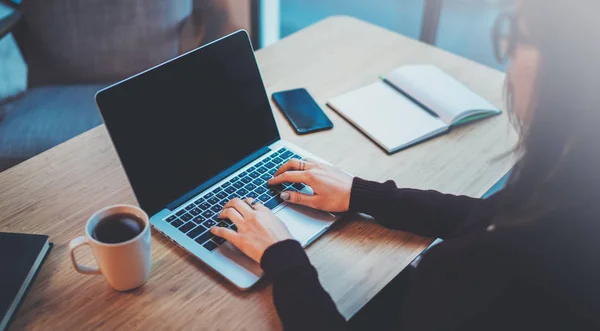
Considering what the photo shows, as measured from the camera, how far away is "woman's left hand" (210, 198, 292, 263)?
806 millimetres

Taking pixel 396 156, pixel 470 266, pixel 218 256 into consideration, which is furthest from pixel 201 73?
pixel 470 266

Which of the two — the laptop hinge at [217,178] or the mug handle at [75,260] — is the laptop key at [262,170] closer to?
the laptop hinge at [217,178]

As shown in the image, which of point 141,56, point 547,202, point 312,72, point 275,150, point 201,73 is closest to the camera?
point 547,202

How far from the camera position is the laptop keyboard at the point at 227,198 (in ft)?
2.83

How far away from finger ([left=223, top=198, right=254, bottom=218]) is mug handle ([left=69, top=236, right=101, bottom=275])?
0.23 metres

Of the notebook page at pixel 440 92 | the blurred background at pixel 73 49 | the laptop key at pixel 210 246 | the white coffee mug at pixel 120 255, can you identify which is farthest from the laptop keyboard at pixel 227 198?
the blurred background at pixel 73 49

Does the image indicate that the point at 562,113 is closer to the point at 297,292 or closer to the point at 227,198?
the point at 297,292

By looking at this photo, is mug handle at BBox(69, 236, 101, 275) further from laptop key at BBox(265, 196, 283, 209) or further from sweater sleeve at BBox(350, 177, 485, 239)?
sweater sleeve at BBox(350, 177, 485, 239)

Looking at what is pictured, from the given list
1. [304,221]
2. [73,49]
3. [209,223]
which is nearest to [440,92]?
[304,221]

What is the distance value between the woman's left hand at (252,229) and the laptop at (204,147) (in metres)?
0.02

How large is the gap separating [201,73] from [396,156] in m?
0.43

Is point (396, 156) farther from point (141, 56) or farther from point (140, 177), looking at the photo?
point (141, 56)

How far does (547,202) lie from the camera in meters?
0.63

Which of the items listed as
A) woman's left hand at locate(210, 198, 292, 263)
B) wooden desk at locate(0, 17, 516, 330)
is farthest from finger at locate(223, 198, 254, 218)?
wooden desk at locate(0, 17, 516, 330)
